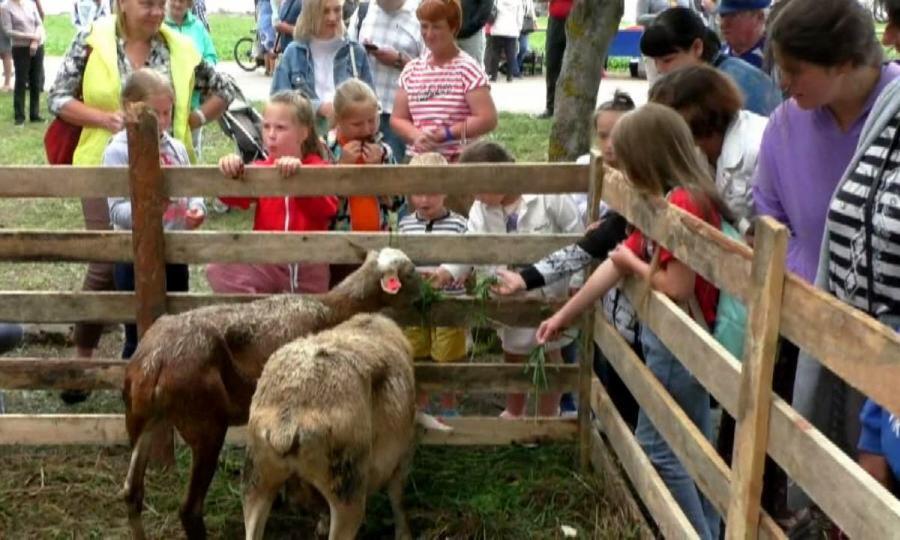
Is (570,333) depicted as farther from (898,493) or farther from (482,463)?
(898,493)

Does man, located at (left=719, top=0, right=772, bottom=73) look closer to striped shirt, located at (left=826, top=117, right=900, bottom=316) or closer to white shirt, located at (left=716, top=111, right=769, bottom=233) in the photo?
white shirt, located at (left=716, top=111, right=769, bottom=233)

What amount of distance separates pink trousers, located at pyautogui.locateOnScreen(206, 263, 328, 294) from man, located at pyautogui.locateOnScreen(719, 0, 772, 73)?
2.43m

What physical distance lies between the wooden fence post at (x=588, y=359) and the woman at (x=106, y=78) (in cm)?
232

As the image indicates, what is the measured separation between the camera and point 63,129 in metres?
5.78

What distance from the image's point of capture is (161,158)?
509 centimetres

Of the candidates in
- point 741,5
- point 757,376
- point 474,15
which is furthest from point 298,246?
point 474,15

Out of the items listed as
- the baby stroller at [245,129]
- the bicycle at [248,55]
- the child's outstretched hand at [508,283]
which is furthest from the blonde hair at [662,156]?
the bicycle at [248,55]

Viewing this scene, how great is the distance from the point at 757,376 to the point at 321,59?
4666mm

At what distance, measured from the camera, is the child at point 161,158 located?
5.23m

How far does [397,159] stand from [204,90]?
5.30ft

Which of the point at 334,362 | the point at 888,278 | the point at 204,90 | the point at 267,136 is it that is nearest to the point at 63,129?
the point at 204,90

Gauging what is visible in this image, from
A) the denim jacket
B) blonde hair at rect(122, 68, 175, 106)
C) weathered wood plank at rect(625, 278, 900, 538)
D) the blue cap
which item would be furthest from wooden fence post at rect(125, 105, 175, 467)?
the blue cap

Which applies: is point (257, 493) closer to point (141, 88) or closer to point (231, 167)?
point (231, 167)

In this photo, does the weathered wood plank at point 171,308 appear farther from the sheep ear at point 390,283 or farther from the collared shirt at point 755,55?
the collared shirt at point 755,55
